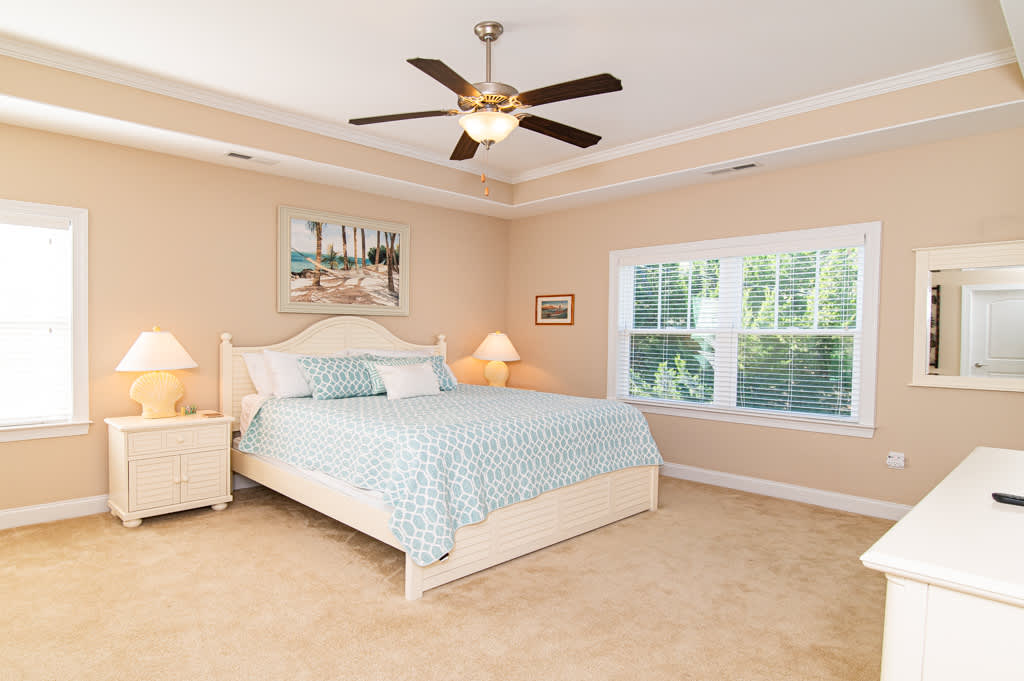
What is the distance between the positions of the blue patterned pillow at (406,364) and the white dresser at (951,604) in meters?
3.61

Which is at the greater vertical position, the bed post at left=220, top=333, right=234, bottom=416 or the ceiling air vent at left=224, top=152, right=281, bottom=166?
the ceiling air vent at left=224, top=152, right=281, bottom=166

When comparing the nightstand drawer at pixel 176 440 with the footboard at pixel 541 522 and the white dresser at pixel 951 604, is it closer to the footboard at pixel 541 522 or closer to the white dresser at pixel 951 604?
the footboard at pixel 541 522

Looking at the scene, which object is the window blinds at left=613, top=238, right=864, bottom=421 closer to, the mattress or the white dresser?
the mattress

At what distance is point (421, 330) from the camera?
18.0ft

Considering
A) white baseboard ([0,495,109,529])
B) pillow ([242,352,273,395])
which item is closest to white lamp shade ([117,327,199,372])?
pillow ([242,352,273,395])

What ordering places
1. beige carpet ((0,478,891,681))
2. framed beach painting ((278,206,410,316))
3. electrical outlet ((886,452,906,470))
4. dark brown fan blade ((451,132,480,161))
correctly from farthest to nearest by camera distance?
framed beach painting ((278,206,410,316)) → electrical outlet ((886,452,906,470)) → dark brown fan blade ((451,132,480,161)) → beige carpet ((0,478,891,681))

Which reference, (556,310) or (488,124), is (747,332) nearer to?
(556,310)

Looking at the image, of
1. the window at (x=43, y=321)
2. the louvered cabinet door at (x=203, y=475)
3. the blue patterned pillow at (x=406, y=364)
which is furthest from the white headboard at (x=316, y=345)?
the window at (x=43, y=321)

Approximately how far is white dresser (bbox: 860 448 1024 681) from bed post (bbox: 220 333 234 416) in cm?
419

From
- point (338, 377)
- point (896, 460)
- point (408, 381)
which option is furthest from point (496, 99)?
point (896, 460)

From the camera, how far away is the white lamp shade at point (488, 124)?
2.65 metres

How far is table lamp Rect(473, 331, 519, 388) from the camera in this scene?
5.64 m

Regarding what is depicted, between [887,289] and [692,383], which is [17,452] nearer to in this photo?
[692,383]

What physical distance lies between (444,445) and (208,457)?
1.96m
